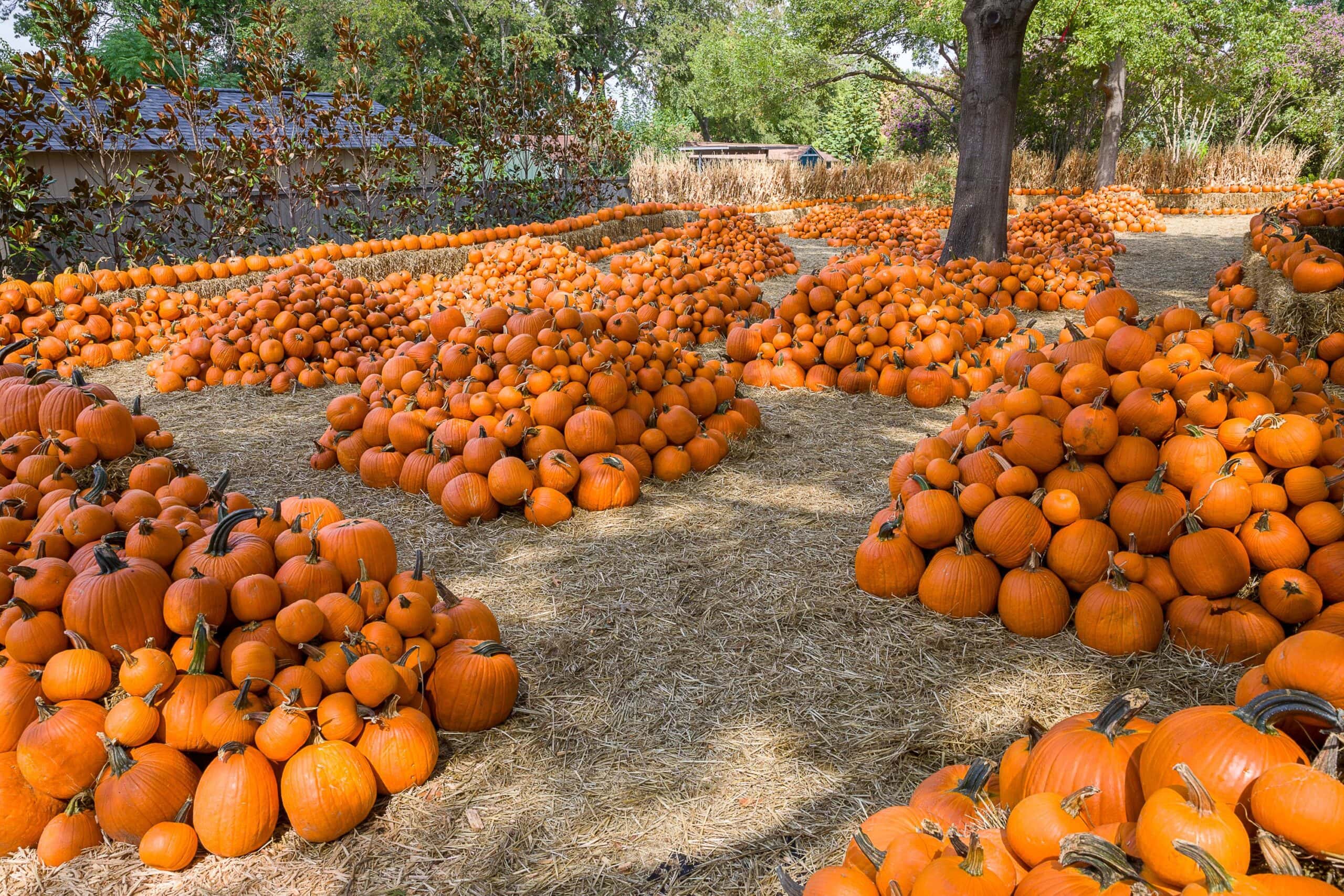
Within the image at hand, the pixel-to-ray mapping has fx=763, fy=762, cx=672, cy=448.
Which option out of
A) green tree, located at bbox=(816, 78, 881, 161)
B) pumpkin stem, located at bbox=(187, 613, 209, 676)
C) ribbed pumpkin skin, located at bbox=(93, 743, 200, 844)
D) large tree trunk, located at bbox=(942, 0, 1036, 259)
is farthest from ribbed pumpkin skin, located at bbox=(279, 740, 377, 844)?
green tree, located at bbox=(816, 78, 881, 161)

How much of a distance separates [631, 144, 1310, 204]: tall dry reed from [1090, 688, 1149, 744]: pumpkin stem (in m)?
19.8

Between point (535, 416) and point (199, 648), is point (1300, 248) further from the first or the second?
point (199, 648)

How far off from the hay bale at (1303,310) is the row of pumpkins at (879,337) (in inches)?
Answer: 56.5

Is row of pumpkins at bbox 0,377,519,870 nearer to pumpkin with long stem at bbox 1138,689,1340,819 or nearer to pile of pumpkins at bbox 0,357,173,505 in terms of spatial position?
pile of pumpkins at bbox 0,357,173,505

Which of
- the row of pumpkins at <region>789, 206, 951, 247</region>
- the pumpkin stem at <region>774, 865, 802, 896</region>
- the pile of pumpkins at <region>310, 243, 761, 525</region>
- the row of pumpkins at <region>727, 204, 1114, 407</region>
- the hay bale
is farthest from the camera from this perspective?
the row of pumpkins at <region>789, 206, 951, 247</region>

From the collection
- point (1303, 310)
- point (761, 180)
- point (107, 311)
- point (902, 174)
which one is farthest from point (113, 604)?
point (902, 174)

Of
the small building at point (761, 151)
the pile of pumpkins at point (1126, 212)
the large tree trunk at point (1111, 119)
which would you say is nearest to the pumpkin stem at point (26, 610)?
the pile of pumpkins at point (1126, 212)

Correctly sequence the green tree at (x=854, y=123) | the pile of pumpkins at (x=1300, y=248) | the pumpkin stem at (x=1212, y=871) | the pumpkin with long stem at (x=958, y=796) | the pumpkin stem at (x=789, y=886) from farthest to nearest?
the green tree at (x=854, y=123) → the pile of pumpkins at (x=1300, y=248) → the pumpkin with long stem at (x=958, y=796) → the pumpkin stem at (x=789, y=886) → the pumpkin stem at (x=1212, y=871)

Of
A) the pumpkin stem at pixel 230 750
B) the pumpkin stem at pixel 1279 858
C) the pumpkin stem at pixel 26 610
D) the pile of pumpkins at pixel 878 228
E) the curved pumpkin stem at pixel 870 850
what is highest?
the pile of pumpkins at pixel 878 228

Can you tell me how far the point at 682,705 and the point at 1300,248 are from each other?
23.2 feet

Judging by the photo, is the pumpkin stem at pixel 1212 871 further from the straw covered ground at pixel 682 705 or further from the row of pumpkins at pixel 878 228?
the row of pumpkins at pixel 878 228

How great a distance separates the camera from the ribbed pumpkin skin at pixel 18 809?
6.48ft

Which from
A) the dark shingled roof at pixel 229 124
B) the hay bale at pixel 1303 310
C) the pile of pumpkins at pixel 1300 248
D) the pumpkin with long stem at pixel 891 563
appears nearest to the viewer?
the pumpkin with long stem at pixel 891 563

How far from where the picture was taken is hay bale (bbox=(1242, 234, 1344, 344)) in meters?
5.83
